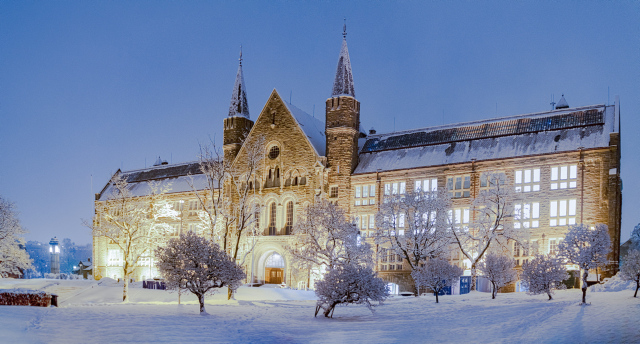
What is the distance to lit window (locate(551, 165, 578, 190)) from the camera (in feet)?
141

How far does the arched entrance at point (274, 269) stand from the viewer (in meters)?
55.4

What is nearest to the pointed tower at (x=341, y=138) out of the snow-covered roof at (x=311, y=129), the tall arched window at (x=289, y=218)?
the snow-covered roof at (x=311, y=129)

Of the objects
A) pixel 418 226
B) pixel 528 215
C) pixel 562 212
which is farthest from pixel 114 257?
pixel 562 212

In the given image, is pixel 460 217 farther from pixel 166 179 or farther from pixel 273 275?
pixel 166 179

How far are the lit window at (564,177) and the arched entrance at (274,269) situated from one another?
83.2 ft

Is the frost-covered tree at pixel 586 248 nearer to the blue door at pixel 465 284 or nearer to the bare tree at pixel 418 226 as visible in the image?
the bare tree at pixel 418 226

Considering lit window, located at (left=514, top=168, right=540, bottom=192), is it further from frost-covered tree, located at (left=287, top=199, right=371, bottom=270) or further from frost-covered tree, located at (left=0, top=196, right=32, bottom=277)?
frost-covered tree, located at (left=0, top=196, right=32, bottom=277)

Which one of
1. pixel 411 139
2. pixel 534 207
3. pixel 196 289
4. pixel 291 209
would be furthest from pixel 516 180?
pixel 196 289

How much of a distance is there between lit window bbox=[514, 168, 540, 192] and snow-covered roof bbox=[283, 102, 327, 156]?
18.2m

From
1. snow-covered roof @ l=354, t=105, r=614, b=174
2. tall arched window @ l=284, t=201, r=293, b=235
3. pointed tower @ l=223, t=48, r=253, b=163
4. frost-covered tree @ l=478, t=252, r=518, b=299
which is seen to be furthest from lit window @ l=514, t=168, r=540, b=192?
pointed tower @ l=223, t=48, r=253, b=163

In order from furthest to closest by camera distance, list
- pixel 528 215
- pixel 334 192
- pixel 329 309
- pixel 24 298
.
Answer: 1. pixel 334 192
2. pixel 528 215
3. pixel 24 298
4. pixel 329 309

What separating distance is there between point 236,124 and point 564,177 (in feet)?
105

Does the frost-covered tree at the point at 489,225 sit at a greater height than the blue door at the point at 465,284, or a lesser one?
greater

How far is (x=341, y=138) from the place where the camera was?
53.6 metres
